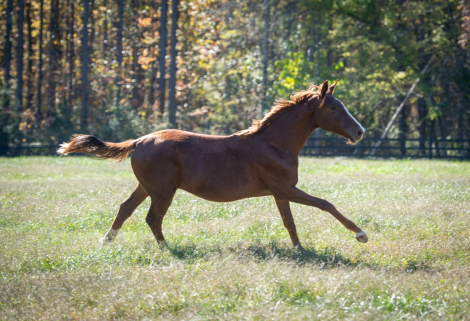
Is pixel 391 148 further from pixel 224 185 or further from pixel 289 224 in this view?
pixel 224 185

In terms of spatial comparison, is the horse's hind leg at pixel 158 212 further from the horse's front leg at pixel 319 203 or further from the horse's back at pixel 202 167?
the horse's front leg at pixel 319 203

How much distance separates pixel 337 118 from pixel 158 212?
2.92 metres

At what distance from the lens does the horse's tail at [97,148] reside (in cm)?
692

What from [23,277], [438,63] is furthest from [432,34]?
[23,277]

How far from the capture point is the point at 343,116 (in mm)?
6566

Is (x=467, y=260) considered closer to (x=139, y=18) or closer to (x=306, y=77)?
(x=306, y=77)

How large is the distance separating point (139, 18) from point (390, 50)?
2405 centimetres

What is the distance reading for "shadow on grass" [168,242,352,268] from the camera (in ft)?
18.9

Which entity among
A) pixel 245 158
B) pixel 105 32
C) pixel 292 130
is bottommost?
pixel 245 158

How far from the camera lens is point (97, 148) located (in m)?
6.95

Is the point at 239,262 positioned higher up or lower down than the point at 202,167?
lower down

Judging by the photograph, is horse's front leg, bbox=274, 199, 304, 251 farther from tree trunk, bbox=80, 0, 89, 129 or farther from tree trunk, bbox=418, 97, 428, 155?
tree trunk, bbox=80, 0, 89, 129

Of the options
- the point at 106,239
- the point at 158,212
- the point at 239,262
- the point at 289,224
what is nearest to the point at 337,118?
the point at 289,224

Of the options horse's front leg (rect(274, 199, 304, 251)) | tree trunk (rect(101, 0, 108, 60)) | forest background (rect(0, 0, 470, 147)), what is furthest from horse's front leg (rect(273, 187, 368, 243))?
tree trunk (rect(101, 0, 108, 60))
